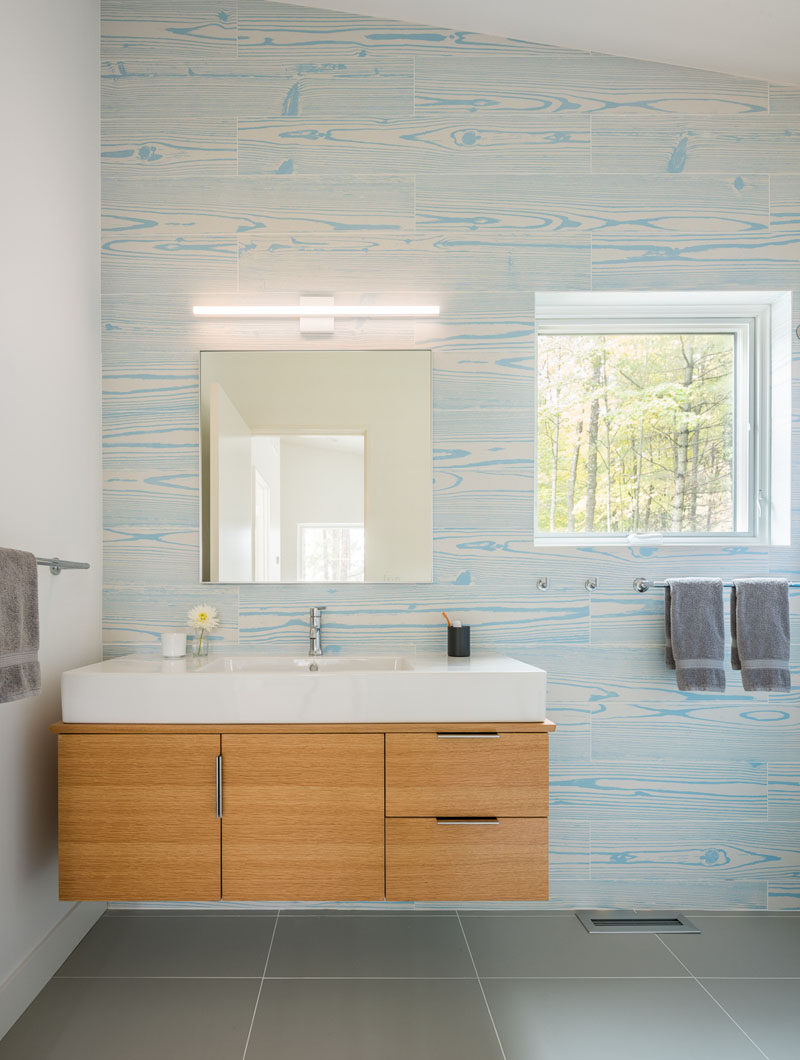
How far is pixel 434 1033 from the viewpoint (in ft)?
5.63

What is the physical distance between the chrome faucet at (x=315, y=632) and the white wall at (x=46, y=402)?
71 centimetres

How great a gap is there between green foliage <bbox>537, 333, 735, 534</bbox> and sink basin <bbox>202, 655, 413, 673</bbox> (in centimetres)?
86

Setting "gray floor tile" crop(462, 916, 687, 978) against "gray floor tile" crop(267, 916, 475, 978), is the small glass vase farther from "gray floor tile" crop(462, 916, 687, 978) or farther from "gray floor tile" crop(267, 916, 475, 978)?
"gray floor tile" crop(462, 916, 687, 978)

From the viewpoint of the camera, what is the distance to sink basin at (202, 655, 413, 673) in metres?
2.24

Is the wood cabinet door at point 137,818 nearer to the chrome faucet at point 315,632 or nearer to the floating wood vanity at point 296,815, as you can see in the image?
the floating wood vanity at point 296,815

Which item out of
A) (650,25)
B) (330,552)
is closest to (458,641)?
(330,552)

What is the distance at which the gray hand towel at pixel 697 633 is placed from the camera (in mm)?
2229

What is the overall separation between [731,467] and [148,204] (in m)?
2.23

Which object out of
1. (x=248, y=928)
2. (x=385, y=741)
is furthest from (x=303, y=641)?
(x=248, y=928)

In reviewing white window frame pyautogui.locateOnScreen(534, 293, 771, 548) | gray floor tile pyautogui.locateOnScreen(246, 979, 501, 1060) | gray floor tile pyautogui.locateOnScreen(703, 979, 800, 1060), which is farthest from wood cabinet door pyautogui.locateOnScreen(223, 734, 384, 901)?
white window frame pyautogui.locateOnScreen(534, 293, 771, 548)

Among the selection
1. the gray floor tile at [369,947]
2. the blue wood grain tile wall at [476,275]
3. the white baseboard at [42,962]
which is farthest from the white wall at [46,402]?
the gray floor tile at [369,947]

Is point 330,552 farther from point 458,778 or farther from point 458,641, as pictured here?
point 458,778

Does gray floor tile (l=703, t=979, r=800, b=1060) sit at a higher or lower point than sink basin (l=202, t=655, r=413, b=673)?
lower

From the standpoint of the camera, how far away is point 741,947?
2.13 metres
